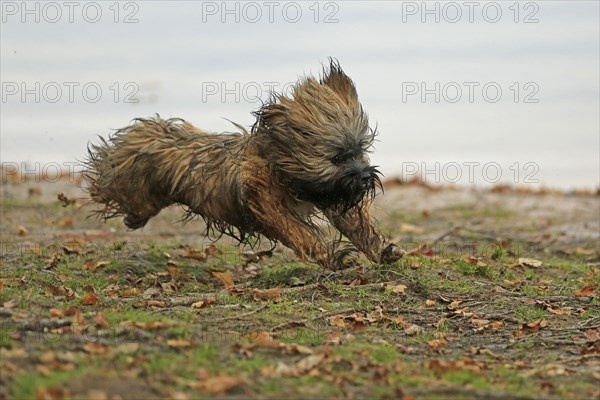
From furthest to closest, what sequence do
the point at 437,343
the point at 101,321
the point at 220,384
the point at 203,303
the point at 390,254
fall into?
the point at 390,254, the point at 203,303, the point at 437,343, the point at 101,321, the point at 220,384

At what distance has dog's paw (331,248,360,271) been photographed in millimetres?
9680

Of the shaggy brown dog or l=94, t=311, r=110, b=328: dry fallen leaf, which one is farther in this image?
the shaggy brown dog

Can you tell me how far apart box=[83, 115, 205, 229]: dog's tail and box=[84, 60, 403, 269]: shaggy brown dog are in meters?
0.02

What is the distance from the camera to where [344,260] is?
975 cm

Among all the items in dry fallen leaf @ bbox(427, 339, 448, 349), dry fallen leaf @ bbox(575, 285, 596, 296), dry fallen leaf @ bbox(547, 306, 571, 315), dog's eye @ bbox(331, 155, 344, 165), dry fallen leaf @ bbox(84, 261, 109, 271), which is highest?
dog's eye @ bbox(331, 155, 344, 165)

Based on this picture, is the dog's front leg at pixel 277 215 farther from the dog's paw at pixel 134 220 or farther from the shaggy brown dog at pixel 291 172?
the dog's paw at pixel 134 220

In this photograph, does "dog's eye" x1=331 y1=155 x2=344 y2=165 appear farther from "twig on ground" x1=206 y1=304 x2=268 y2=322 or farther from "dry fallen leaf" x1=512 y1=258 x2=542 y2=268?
"dry fallen leaf" x1=512 y1=258 x2=542 y2=268

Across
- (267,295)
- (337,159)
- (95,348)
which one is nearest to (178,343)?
(95,348)

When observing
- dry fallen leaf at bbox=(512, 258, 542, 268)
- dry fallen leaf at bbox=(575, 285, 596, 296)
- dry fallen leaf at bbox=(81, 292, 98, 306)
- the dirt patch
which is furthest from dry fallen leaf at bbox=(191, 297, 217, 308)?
dry fallen leaf at bbox=(512, 258, 542, 268)

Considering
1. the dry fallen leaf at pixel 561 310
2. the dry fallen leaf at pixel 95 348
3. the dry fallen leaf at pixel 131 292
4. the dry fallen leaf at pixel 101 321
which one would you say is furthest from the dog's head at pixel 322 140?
the dry fallen leaf at pixel 95 348

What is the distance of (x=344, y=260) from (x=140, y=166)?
232cm

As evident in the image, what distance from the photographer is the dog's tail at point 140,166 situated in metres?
10.5

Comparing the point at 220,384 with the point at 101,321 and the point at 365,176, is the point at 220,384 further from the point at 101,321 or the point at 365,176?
the point at 365,176

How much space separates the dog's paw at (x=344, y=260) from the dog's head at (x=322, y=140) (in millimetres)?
573
